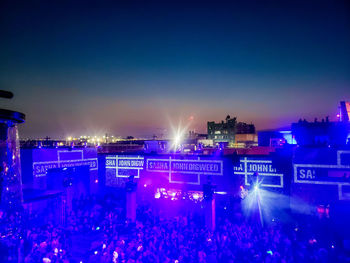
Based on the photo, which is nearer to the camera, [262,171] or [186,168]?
[262,171]

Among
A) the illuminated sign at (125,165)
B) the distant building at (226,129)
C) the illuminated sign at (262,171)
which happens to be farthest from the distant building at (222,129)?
the illuminated sign at (262,171)

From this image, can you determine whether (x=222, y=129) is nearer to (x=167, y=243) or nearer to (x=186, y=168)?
(x=186, y=168)

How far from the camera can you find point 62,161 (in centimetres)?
1705

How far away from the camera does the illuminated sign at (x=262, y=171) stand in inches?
565

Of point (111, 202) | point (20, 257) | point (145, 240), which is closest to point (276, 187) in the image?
point (145, 240)

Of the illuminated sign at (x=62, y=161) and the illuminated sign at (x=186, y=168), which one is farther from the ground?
the illuminated sign at (x=62, y=161)

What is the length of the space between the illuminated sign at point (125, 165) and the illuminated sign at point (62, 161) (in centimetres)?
140

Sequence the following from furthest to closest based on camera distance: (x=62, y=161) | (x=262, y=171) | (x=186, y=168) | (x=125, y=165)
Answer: (x=125, y=165) → (x=62, y=161) → (x=186, y=168) → (x=262, y=171)

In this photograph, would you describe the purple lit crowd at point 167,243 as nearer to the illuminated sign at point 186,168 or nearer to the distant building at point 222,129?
the illuminated sign at point 186,168

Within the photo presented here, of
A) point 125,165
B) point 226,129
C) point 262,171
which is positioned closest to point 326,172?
point 262,171

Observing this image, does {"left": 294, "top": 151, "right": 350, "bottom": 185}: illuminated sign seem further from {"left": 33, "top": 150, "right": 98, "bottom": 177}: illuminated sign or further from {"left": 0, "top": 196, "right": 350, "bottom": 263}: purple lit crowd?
{"left": 33, "top": 150, "right": 98, "bottom": 177}: illuminated sign

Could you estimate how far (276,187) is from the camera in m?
14.3

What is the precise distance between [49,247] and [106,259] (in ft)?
7.01

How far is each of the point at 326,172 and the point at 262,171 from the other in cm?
338
